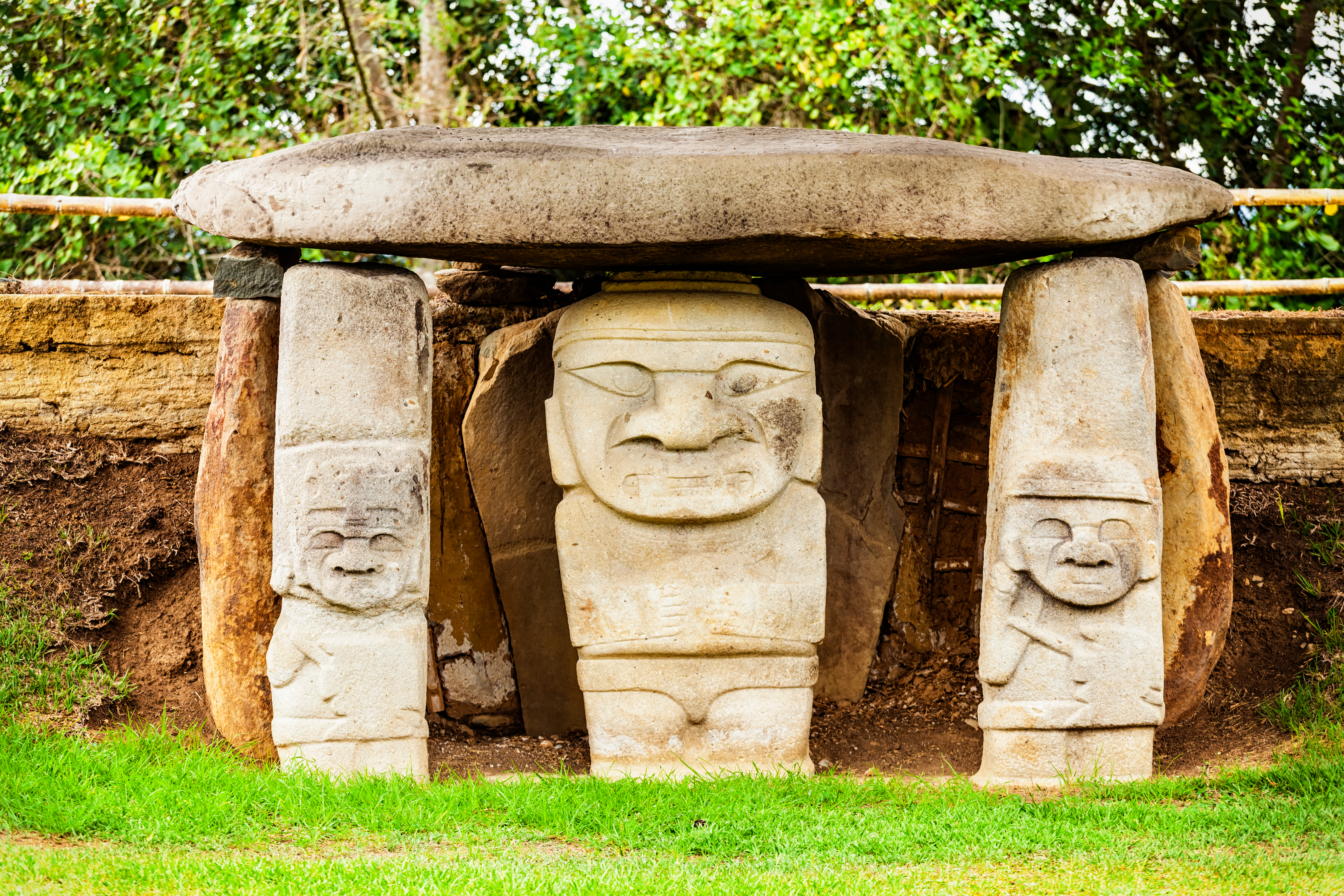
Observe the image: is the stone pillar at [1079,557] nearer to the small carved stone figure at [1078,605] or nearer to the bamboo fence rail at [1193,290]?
the small carved stone figure at [1078,605]

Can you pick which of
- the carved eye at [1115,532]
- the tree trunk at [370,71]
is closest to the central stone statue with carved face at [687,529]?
the carved eye at [1115,532]

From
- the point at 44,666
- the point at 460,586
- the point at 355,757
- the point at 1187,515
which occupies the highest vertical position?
the point at 1187,515

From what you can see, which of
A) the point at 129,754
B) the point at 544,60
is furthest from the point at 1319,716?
the point at 544,60

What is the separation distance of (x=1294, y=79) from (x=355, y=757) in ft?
26.1

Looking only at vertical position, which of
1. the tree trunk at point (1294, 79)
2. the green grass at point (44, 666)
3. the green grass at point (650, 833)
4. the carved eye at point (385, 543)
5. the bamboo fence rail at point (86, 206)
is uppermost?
the tree trunk at point (1294, 79)

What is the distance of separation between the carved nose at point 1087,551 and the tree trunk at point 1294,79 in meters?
5.92

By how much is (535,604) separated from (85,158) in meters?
5.18

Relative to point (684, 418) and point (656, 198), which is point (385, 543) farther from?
point (656, 198)

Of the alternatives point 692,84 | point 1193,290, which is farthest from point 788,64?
point 1193,290

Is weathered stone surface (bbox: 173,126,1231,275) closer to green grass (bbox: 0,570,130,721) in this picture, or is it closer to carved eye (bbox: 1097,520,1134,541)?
carved eye (bbox: 1097,520,1134,541)

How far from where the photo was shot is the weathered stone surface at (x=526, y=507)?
4676 millimetres

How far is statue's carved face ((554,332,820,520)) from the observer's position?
3984 mm

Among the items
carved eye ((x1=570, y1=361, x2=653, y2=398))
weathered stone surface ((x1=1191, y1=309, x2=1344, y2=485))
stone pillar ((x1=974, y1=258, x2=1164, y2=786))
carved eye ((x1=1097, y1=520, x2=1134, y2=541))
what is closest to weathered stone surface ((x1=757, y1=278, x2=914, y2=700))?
stone pillar ((x1=974, y1=258, x2=1164, y2=786))

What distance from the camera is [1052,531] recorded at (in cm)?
392
